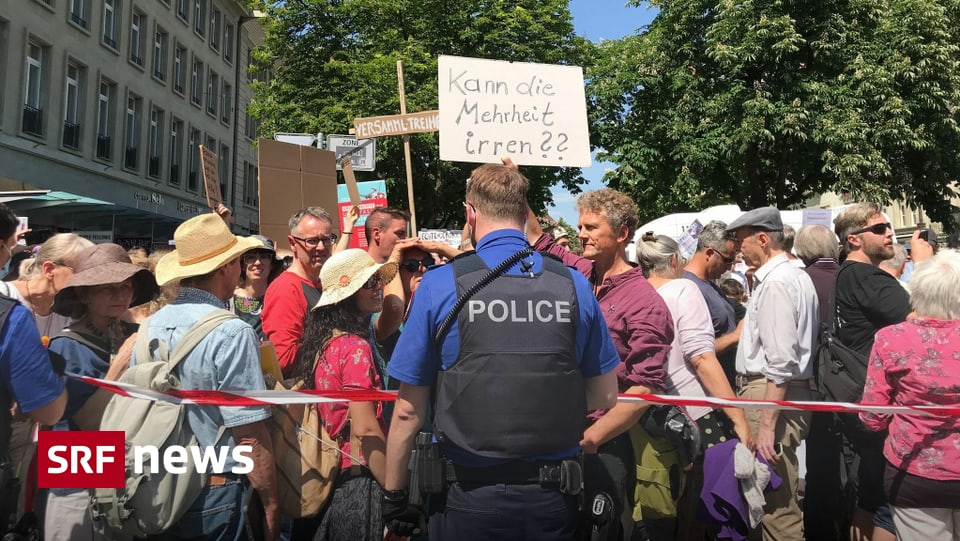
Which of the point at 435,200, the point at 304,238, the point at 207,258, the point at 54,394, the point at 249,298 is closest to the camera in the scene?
the point at 54,394

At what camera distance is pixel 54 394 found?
2.77 m

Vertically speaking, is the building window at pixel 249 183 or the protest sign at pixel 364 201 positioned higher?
the building window at pixel 249 183

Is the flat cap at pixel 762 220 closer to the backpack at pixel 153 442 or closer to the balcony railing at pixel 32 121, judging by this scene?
the backpack at pixel 153 442

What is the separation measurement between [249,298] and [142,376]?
2.51m

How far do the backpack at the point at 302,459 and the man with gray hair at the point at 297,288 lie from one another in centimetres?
64

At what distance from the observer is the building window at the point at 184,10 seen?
111ft

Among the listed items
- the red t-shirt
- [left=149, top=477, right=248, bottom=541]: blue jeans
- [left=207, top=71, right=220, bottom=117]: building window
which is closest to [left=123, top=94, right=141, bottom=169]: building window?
[left=207, top=71, right=220, bottom=117]: building window

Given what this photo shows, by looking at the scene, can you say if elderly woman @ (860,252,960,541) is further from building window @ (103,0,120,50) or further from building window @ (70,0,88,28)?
building window @ (103,0,120,50)

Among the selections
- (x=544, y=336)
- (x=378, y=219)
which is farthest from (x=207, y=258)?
(x=378, y=219)

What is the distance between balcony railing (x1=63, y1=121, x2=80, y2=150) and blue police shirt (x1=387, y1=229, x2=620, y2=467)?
25929 millimetres

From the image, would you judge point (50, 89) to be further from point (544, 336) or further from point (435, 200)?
point (544, 336)

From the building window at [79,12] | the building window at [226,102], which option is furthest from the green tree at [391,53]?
the building window at [226,102]

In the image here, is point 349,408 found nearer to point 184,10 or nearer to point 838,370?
point 838,370

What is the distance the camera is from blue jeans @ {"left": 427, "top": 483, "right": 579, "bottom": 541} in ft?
8.55
